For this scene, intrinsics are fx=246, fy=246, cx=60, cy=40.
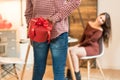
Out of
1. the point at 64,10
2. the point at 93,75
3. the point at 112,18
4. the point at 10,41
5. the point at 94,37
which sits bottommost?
the point at 93,75

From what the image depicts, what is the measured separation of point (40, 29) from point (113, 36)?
255 centimetres

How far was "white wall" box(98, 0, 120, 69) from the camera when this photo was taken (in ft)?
13.6

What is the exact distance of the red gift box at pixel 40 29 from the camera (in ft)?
6.08

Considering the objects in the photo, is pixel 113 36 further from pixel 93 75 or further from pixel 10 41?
pixel 10 41

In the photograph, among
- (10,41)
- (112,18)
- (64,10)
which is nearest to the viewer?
(64,10)

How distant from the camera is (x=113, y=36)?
13.8ft

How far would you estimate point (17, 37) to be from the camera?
3.89m

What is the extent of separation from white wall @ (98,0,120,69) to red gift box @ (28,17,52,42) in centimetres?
252

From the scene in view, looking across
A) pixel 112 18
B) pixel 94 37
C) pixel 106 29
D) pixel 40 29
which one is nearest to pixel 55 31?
pixel 40 29

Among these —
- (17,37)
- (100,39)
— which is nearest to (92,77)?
(100,39)

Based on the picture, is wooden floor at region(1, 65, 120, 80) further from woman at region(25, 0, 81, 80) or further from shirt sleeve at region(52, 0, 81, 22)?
shirt sleeve at region(52, 0, 81, 22)

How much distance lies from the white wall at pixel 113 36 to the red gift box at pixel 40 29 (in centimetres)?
252

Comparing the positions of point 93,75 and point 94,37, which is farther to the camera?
point 93,75

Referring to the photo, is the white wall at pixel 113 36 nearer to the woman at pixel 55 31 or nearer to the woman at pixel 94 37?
the woman at pixel 94 37
